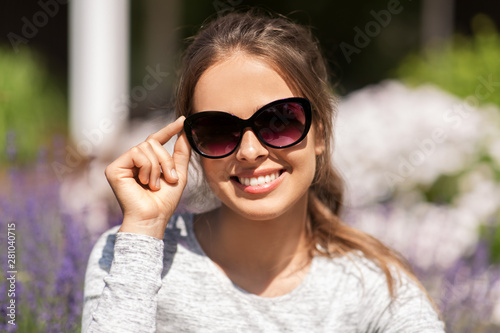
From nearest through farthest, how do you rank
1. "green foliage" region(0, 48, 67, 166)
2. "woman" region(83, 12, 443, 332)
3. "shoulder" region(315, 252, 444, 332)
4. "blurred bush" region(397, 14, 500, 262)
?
"woman" region(83, 12, 443, 332), "shoulder" region(315, 252, 444, 332), "blurred bush" region(397, 14, 500, 262), "green foliage" region(0, 48, 67, 166)

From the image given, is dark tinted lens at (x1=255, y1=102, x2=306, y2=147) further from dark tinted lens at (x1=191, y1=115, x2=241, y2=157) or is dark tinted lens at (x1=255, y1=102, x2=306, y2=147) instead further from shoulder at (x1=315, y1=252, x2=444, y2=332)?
shoulder at (x1=315, y1=252, x2=444, y2=332)

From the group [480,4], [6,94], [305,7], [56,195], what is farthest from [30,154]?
[480,4]

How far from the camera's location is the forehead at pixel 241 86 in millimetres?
1601

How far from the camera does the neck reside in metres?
1.77

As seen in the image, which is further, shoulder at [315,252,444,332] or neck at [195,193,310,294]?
neck at [195,193,310,294]

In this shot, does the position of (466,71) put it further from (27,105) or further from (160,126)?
(27,105)

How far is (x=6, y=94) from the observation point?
486 centimetres

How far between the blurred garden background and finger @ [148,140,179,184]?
0.32 m

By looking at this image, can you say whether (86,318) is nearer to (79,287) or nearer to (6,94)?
(79,287)

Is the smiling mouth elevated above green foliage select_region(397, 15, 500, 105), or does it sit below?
below

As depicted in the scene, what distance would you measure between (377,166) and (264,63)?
8.39ft

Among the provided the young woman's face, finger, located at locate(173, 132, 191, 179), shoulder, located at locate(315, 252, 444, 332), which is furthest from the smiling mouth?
shoulder, located at locate(315, 252, 444, 332)

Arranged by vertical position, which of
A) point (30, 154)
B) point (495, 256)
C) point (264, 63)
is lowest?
point (495, 256)

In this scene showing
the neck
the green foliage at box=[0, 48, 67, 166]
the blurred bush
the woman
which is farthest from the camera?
the green foliage at box=[0, 48, 67, 166]
